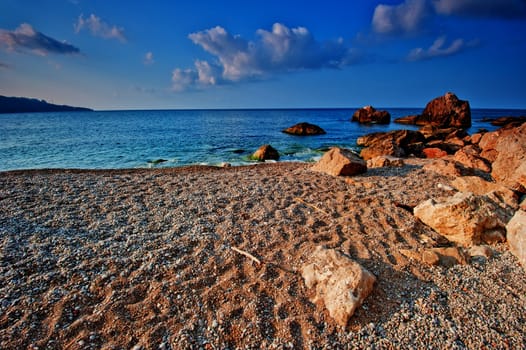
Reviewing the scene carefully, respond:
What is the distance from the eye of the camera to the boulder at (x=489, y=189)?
6654 millimetres

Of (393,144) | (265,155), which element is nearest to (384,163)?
(393,144)

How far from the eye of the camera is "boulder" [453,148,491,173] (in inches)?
458

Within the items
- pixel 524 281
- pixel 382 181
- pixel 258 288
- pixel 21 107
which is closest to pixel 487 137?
pixel 382 181

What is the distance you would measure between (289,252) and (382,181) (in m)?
6.60

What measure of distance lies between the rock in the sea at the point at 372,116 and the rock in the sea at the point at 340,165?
178 ft

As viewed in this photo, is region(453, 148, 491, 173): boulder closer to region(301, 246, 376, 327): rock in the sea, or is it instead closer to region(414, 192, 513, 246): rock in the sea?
region(414, 192, 513, 246): rock in the sea

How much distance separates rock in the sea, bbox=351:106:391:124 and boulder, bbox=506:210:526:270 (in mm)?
59732

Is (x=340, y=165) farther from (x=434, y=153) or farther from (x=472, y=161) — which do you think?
(x=434, y=153)

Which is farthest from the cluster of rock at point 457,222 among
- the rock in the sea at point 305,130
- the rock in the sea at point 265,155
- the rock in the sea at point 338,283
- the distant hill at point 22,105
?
the distant hill at point 22,105

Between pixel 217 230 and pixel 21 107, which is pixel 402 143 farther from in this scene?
pixel 21 107

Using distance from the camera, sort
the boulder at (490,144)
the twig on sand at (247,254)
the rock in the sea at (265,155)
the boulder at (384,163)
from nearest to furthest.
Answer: the twig on sand at (247,254) → the boulder at (384,163) → the boulder at (490,144) → the rock in the sea at (265,155)

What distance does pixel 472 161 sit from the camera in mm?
12188

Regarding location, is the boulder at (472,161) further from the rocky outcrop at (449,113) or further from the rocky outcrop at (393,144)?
the rocky outcrop at (449,113)

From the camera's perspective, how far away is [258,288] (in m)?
4.14
